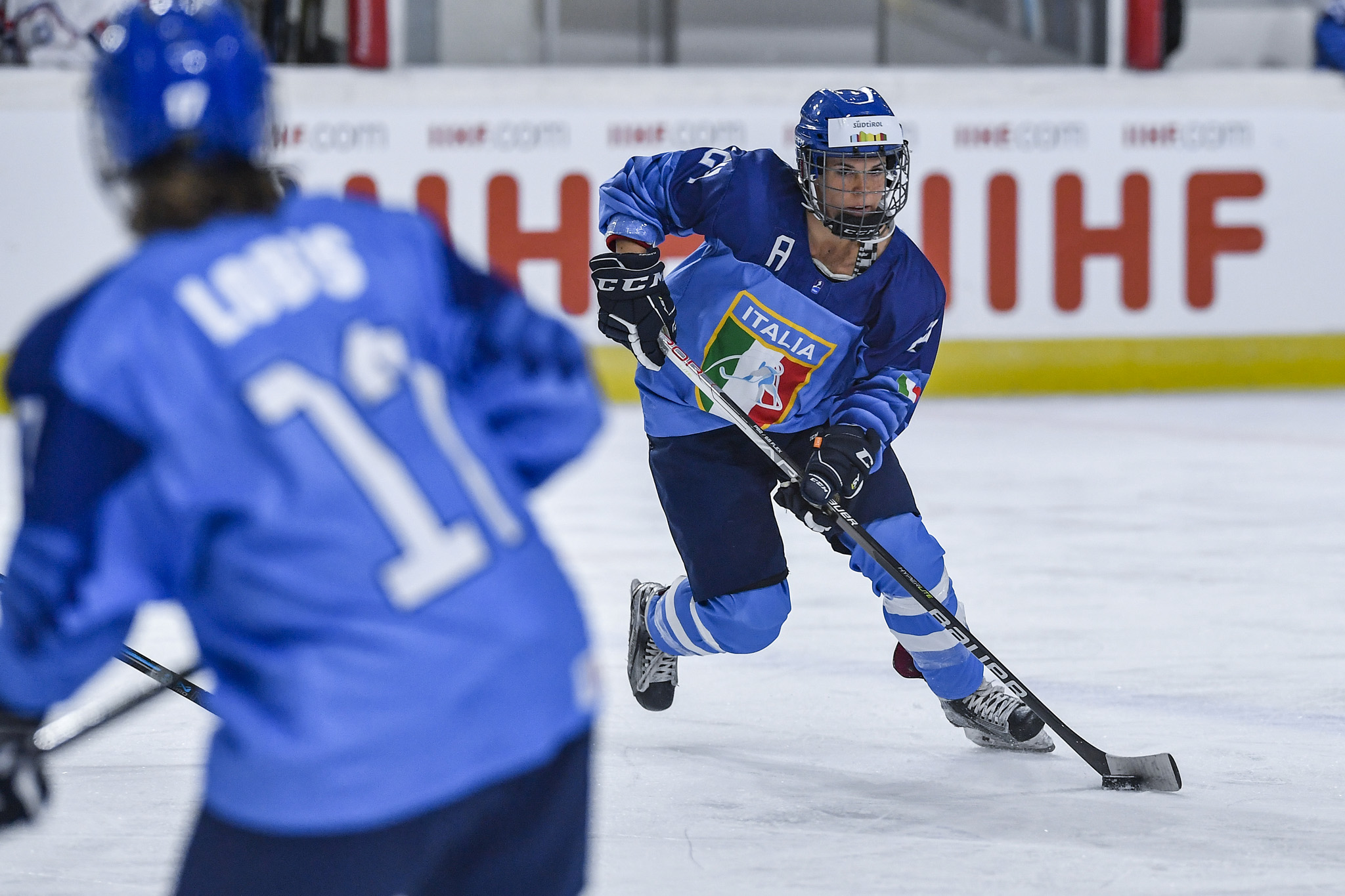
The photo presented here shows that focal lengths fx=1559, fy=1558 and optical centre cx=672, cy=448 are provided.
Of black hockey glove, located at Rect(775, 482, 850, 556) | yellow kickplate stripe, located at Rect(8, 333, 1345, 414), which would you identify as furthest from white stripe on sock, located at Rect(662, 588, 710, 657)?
yellow kickplate stripe, located at Rect(8, 333, 1345, 414)

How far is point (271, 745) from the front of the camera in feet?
2.97

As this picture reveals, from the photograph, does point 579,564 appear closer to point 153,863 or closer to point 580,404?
point 153,863

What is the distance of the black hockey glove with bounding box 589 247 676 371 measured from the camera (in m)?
2.59

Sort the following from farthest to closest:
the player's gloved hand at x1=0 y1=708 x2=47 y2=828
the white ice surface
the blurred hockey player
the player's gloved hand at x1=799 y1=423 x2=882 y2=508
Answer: the blurred hockey player
the player's gloved hand at x1=799 y1=423 x2=882 y2=508
the white ice surface
the player's gloved hand at x1=0 y1=708 x2=47 y2=828

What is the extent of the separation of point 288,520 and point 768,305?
1.85 metres

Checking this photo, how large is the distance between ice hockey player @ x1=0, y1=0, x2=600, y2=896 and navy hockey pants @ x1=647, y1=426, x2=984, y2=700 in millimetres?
1542

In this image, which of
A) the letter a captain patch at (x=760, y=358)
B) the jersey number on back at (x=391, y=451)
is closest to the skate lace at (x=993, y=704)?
the letter a captain patch at (x=760, y=358)

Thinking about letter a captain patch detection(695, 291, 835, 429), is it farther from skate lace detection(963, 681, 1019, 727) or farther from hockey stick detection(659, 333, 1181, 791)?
skate lace detection(963, 681, 1019, 727)

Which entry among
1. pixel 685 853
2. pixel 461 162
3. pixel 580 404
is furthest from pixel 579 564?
pixel 461 162

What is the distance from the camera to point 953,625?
2.45 metres

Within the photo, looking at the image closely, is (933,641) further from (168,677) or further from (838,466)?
(168,677)

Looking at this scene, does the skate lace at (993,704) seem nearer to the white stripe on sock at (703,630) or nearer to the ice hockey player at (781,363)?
the ice hockey player at (781,363)

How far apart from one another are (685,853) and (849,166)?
44.6 inches

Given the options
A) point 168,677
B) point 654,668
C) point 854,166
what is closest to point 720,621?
point 654,668
